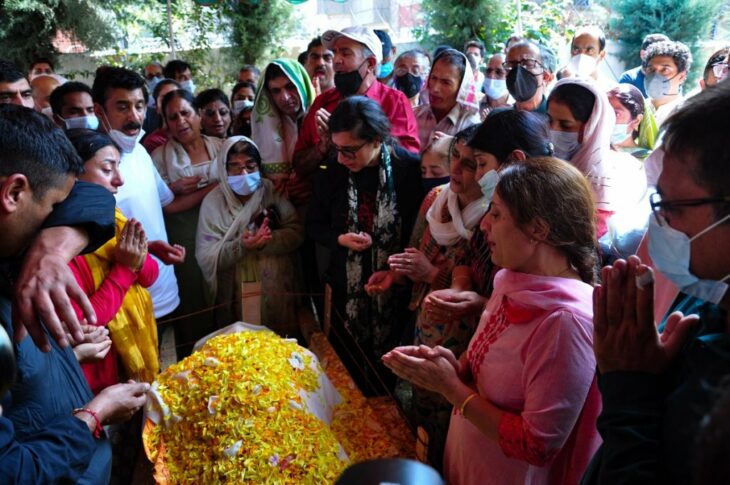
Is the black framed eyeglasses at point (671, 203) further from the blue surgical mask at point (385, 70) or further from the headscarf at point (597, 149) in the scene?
the blue surgical mask at point (385, 70)

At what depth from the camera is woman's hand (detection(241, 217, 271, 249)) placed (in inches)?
141

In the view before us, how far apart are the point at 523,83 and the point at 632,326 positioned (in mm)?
3099

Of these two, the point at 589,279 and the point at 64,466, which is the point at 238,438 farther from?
the point at 589,279

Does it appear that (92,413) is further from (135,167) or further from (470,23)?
(470,23)

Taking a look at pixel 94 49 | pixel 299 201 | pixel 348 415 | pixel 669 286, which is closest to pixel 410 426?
pixel 348 415

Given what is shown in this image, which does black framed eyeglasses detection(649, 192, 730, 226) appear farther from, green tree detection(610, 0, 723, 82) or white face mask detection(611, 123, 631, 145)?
green tree detection(610, 0, 723, 82)

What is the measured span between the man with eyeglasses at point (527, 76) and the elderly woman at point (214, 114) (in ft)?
7.71

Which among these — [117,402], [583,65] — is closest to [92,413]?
[117,402]

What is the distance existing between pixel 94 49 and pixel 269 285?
32.5 ft

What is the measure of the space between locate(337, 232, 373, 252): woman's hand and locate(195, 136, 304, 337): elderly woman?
2.27 ft

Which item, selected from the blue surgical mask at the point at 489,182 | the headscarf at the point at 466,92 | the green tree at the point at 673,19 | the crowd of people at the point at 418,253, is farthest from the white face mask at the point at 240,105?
the green tree at the point at 673,19

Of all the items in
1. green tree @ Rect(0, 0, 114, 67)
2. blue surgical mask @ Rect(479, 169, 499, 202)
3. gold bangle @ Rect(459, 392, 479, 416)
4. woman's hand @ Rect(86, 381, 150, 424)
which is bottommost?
woman's hand @ Rect(86, 381, 150, 424)

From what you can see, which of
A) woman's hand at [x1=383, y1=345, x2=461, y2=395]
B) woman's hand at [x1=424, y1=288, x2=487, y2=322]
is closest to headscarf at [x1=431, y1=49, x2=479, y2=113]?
woman's hand at [x1=424, y1=288, x2=487, y2=322]

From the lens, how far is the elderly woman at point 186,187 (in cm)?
393
